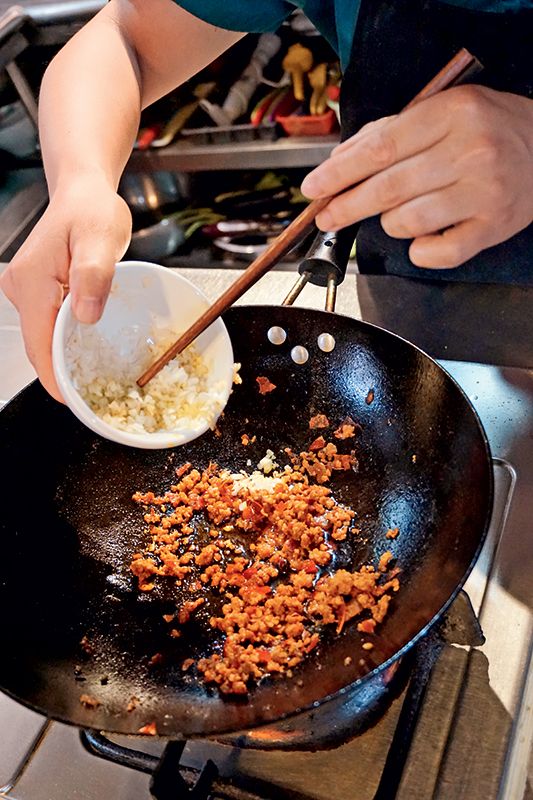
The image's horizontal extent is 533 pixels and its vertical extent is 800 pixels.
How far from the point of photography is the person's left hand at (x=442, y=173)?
72 centimetres

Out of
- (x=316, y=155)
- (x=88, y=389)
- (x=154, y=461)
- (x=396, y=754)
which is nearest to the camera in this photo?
(x=396, y=754)

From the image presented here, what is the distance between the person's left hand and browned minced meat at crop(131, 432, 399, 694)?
0.37 m

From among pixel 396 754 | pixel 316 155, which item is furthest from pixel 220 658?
pixel 316 155

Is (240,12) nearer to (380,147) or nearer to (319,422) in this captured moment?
(380,147)

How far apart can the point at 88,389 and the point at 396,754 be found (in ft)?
1.75

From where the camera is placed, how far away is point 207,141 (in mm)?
2092

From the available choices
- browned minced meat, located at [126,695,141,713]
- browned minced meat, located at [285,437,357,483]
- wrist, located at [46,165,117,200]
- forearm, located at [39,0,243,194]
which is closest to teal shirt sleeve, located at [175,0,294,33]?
forearm, located at [39,0,243,194]

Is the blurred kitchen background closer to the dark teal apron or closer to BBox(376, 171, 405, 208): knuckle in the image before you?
the dark teal apron

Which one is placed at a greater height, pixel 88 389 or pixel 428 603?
pixel 88 389

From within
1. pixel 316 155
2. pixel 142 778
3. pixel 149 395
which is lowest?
Answer: pixel 316 155

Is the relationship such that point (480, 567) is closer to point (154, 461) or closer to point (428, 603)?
point (428, 603)

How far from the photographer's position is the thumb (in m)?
0.78

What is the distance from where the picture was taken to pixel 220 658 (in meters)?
0.82

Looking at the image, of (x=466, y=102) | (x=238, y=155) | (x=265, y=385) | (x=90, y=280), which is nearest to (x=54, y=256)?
(x=90, y=280)
